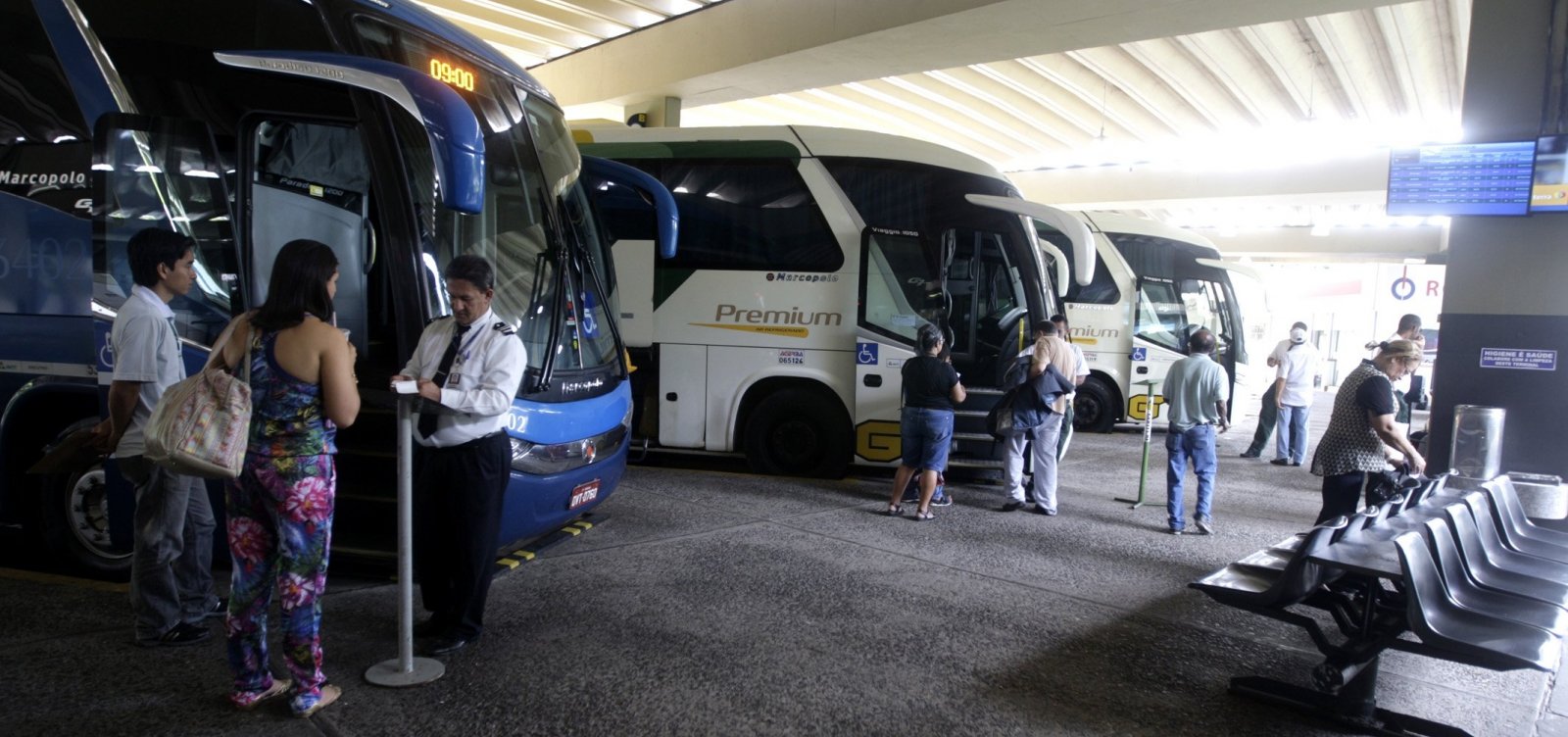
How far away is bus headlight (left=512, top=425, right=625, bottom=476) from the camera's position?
15.2 ft

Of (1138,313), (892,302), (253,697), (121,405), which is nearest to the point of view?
(253,697)

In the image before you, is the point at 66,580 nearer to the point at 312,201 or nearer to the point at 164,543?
the point at 164,543

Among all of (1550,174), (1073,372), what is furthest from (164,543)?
(1550,174)

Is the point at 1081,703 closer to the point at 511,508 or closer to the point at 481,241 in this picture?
the point at 511,508

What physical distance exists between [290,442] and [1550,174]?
7.45 meters

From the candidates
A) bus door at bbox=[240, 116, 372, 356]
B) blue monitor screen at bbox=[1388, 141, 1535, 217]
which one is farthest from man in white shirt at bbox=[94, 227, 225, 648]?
blue monitor screen at bbox=[1388, 141, 1535, 217]

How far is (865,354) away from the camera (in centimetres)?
802

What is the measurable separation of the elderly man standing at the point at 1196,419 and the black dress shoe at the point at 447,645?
211 inches

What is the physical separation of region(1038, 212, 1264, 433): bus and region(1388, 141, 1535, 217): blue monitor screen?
6.61m

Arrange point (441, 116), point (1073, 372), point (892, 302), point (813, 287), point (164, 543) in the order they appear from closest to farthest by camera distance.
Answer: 1. point (441, 116)
2. point (164, 543)
3. point (1073, 372)
4. point (892, 302)
5. point (813, 287)

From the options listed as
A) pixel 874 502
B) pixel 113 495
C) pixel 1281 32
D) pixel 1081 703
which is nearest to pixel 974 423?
pixel 874 502

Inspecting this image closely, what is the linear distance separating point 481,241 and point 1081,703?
3693mm

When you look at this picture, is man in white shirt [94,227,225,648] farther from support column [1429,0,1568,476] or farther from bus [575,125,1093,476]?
support column [1429,0,1568,476]

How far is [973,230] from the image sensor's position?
795 cm
